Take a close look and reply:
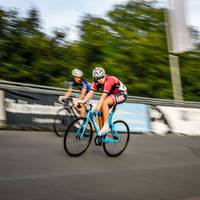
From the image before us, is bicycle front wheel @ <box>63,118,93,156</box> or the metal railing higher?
the metal railing

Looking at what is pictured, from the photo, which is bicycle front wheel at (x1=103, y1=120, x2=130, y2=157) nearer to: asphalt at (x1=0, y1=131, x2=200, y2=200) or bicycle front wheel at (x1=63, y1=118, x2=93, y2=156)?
asphalt at (x1=0, y1=131, x2=200, y2=200)

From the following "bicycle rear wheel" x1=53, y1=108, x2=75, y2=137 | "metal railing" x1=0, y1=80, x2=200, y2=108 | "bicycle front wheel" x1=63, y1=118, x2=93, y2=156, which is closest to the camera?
"bicycle front wheel" x1=63, y1=118, x2=93, y2=156

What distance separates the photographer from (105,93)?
826 cm

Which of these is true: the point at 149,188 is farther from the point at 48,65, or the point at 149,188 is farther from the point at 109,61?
the point at 109,61

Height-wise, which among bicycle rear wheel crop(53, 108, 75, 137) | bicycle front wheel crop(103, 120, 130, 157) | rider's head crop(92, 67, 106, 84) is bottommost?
bicycle front wheel crop(103, 120, 130, 157)

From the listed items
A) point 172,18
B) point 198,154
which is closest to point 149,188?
point 198,154

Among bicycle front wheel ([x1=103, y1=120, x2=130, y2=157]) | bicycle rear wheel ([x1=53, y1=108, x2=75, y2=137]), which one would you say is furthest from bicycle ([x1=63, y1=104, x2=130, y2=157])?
bicycle rear wheel ([x1=53, y1=108, x2=75, y2=137])

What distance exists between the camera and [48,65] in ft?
90.9

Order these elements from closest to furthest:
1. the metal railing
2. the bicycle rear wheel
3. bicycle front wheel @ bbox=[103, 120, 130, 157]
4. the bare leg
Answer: the bare leg, bicycle front wheel @ bbox=[103, 120, 130, 157], the bicycle rear wheel, the metal railing

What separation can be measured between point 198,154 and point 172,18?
392 inches

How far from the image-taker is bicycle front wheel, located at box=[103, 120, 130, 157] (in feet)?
28.8

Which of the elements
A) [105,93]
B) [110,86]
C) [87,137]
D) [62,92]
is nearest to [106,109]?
[105,93]

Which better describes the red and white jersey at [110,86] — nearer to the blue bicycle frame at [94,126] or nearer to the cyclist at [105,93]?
the cyclist at [105,93]

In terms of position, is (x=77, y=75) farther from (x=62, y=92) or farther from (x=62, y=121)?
(x=62, y=92)
